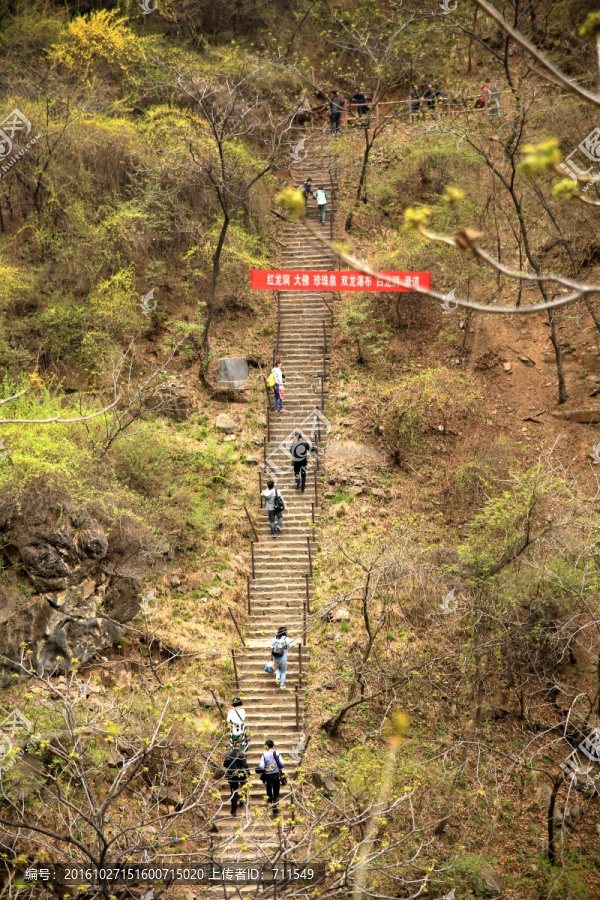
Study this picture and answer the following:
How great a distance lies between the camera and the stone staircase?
11.6m

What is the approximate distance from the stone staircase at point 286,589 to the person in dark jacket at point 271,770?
22 centimetres

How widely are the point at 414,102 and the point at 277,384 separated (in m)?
12.6

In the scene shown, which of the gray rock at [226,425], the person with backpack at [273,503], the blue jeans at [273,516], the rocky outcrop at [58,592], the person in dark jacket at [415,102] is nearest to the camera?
the rocky outcrop at [58,592]

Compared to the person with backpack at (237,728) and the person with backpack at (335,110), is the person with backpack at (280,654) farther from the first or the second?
the person with backpack at (335,110)

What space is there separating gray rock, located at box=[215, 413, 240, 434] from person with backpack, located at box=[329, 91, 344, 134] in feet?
39.2

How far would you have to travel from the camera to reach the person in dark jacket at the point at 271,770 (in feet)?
36.5

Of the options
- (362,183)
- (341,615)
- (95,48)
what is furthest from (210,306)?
(95,48)

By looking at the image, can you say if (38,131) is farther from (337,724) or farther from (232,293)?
(337,724)

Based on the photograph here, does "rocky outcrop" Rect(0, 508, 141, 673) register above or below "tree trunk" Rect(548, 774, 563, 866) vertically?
above

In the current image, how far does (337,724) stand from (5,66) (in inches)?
780

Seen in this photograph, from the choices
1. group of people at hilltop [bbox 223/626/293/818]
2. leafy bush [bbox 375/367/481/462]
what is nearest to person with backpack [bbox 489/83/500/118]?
leafy bush [bbox 375/367/481/462]

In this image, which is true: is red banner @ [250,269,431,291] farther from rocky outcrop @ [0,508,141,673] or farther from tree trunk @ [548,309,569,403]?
rocky outcrop @ [0,508,141,673]

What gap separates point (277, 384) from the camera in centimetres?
1856

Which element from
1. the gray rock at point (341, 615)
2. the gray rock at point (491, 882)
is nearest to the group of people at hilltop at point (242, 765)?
the gray rock at point (491, 882)
